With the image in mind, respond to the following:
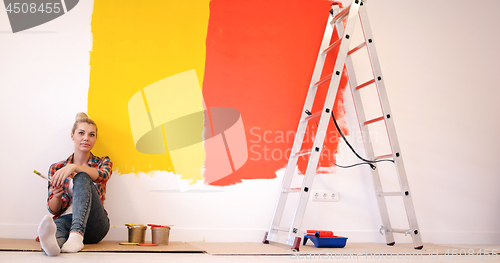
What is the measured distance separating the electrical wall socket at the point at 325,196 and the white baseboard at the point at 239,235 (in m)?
0.23

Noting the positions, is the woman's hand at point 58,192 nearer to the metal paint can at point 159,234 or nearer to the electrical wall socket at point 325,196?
the metal paint can at point 159,234

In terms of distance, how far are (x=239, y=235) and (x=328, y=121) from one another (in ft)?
3.30

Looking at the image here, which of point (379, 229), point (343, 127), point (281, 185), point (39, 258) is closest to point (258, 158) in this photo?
point (281, 185)

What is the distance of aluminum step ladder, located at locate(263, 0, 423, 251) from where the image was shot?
7.19 feet

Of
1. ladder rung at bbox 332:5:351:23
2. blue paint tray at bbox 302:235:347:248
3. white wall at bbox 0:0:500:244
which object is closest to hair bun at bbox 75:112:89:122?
white wall at bbox 0:0:500:244

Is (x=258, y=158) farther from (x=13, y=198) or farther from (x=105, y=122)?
(x=13, y=198)

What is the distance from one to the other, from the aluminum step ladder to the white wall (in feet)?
0.56

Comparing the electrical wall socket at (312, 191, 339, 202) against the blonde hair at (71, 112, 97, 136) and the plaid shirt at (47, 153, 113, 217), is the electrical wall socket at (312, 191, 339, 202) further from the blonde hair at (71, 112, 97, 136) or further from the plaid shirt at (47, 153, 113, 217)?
the blonde hair at (71, 112, 97, 136)

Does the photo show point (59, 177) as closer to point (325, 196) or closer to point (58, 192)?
point (58, 192)

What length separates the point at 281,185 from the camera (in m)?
2.71

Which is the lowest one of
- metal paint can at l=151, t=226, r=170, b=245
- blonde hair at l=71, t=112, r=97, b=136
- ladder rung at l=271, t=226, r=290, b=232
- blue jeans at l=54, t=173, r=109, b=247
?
ladder rung at l=271, t=226, r=290, b=232

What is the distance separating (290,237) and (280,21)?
1591 mm

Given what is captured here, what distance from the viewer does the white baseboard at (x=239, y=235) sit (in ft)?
7.79

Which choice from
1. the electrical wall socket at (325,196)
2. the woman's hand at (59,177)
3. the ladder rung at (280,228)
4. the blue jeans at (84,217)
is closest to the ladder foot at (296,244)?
the ladder rung at (280,228)
